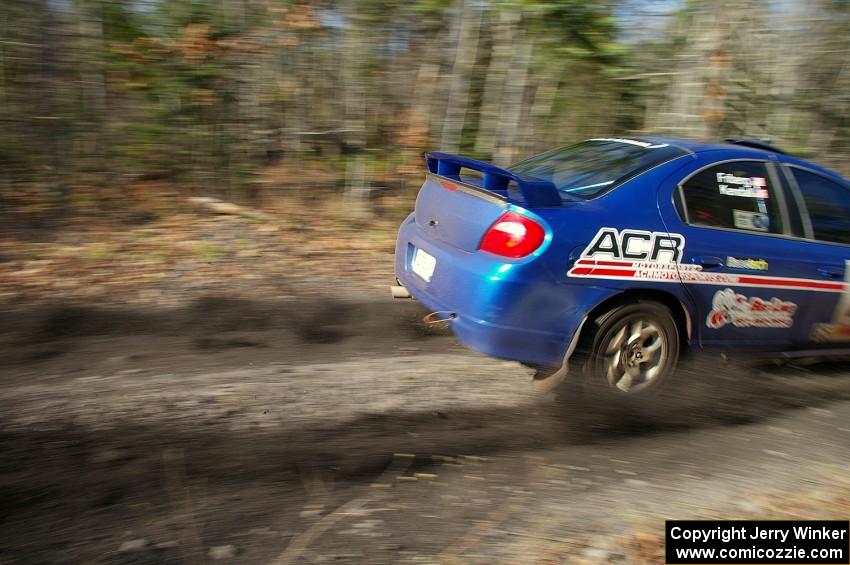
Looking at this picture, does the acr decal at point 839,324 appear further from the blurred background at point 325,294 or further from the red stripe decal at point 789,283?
the blurred background at point 325,294

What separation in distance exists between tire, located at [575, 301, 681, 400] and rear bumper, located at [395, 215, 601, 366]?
241mm

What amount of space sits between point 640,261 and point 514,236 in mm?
802

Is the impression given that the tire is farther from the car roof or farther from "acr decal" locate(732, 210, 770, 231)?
the car roof

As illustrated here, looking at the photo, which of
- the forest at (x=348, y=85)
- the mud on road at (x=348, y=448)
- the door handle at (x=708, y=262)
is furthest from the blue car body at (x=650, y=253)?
the forest at (x=348, y=85)

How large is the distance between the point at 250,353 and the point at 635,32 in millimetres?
7074

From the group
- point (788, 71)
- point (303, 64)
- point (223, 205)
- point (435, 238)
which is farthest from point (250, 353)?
point (788, 71)

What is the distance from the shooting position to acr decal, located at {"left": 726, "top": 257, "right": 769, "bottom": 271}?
4.61m

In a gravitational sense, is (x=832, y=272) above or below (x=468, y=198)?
below

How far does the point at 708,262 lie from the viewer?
4.54 meters

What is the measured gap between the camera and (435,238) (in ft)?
15.4

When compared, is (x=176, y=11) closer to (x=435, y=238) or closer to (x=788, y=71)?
(x=435, y=238)

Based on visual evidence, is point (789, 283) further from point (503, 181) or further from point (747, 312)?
point (503, 181)

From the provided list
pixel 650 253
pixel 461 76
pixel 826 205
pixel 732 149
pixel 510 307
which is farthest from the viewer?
pixel 461 76

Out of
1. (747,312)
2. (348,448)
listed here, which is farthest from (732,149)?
(348,448)
